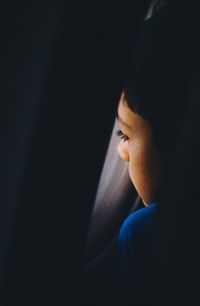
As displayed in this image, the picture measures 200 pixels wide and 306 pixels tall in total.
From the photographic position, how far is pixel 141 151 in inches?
26.8

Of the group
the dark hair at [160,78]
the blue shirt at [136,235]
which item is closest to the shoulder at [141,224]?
the blue shirt at [136,235]

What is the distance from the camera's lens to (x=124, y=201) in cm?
123

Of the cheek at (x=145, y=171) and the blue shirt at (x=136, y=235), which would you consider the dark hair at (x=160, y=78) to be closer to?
the cheek at (x=145, y=171)

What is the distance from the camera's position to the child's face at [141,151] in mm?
659

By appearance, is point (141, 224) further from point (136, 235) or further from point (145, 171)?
point (145, 171)

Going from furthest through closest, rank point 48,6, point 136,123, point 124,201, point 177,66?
point 124,201
point 136,123
point 177,66
point 48,6

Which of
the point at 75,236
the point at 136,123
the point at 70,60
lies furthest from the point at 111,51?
the point at 136,123

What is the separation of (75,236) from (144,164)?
12.2 inches

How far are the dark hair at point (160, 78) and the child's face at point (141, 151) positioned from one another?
2 cm

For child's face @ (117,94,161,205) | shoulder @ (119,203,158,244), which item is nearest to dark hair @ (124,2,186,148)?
child's face @ (117,94,161,205)

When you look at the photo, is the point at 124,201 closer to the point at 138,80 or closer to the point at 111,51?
the point at 138,80

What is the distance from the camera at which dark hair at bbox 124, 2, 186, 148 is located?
1.79 feet

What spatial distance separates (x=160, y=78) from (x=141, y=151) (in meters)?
0.15

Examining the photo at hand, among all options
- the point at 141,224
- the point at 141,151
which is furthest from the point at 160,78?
the point at 141,224
